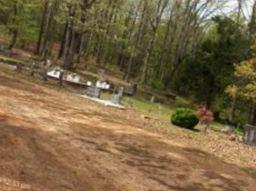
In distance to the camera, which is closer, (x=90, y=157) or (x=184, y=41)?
(x=90, y=157)

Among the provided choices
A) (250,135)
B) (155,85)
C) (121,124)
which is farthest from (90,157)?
(155,85)

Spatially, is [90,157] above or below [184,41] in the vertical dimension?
below

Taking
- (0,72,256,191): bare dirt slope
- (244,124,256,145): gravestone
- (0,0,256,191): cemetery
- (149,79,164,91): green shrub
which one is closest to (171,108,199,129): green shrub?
(0,0,256,191): cemetery

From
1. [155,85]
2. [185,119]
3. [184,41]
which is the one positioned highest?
[184,41]

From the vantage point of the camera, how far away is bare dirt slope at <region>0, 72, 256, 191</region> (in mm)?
10516

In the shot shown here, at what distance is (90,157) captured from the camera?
1305 centimetres

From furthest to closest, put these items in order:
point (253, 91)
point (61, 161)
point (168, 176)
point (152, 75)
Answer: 1. point (152, 75)
2. point (253, 91)
3. point (168, 176)
4. point (61, 161)

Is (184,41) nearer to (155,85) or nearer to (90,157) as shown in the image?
(155,85)

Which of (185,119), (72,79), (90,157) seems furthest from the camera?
(72,79)

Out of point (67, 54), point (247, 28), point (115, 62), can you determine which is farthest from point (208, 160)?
point (115, 62)

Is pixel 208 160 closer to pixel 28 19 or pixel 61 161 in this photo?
pixel 61 161

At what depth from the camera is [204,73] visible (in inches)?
1849

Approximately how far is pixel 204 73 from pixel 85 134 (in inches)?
1262

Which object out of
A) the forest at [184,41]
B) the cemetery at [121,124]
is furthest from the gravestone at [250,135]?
the forest at [184,41]
